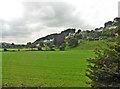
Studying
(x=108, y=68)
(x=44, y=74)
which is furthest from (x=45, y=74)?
(x=108, y=68)

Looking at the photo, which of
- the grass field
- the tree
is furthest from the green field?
the tree

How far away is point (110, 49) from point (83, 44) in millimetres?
154453

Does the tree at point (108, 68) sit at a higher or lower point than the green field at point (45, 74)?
higher

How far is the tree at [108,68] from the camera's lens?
493 inches

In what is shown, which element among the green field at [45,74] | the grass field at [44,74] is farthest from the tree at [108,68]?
the grass field at [44,74]

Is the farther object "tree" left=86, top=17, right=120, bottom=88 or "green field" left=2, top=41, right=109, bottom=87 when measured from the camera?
"green field" left=2, top=41, right=109, bottom=87

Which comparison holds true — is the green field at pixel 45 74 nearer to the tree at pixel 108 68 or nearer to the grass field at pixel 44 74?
the grass field at pixel 44 74

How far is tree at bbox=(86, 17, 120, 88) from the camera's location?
1252 cm

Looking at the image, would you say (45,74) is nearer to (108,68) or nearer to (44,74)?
(44,74)

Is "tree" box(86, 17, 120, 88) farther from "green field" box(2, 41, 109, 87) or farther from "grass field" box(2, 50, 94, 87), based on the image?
"grass field" box(2, 50, 94, 87)

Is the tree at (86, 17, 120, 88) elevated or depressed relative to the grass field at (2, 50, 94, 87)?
elevated

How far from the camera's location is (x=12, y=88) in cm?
1554

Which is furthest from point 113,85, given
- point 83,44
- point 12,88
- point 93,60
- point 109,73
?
point 83,44

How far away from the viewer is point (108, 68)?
41.2 ft
